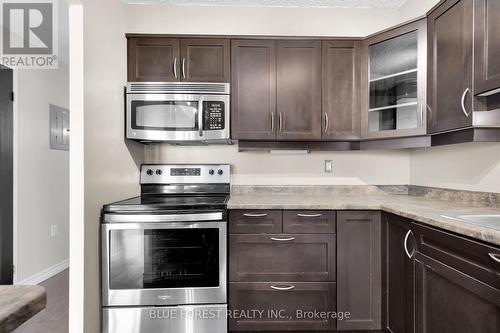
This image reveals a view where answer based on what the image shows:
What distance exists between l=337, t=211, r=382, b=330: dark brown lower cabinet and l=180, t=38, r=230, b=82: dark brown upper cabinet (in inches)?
55.3

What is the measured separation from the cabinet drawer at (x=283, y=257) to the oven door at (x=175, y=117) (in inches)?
33.1

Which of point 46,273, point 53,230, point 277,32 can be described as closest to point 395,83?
point 277,32

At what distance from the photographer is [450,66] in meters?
1.72

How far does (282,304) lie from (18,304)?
1.79 meters

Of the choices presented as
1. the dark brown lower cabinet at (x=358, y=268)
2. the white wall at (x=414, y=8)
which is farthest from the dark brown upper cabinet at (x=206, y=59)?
the white wall at (x=414, y=8)

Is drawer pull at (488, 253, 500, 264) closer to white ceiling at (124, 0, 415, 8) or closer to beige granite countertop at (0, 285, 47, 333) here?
beige granite countertop at (0, 285, 47, 333)

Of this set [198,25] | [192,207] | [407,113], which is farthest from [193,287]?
[198,25]

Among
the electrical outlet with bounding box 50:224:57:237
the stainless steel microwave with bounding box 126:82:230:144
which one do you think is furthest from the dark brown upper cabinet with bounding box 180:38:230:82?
the electrical outlet with bounding box 50:224:57:237

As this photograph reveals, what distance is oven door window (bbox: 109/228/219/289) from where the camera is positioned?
6.19 ft

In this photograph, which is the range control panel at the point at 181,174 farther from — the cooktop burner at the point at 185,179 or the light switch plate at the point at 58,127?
the light switch plate at the point at 58,127

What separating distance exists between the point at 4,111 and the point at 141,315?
2.16 meters

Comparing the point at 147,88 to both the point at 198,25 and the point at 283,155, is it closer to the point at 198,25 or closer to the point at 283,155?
the point at 198,25

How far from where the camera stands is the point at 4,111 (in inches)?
102

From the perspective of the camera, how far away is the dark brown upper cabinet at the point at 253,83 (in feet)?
7.63
